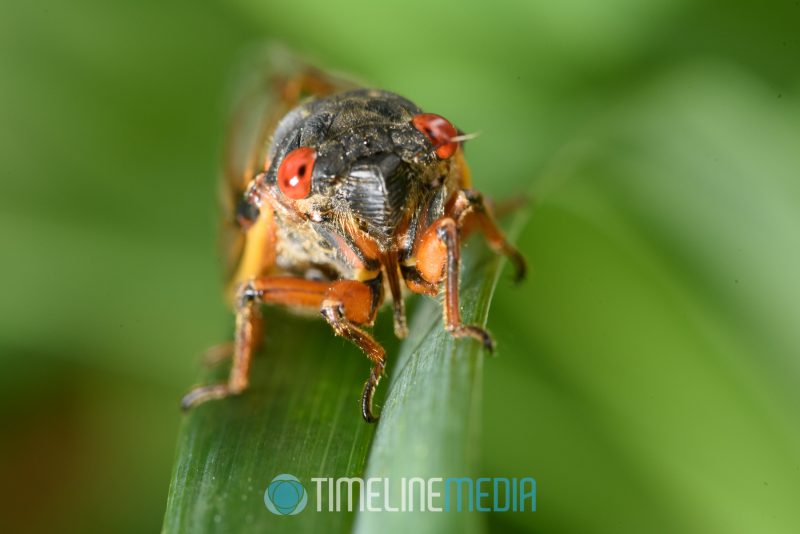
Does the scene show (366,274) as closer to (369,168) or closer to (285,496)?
(369,168)

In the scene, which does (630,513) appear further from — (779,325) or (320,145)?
(320,145)

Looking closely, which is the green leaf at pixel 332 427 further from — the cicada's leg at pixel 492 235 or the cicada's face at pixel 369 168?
the cicada's face at pixel 369 168

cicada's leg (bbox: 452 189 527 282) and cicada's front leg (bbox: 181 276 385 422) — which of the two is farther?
cicada's leg (bbox: 452 189 527 282)

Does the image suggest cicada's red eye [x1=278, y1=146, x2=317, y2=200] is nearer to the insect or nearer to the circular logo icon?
the insect

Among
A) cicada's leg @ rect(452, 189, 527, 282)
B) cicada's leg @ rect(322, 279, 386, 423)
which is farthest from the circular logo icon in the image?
cicada's leg @ rect(452, 189, 527, 282)

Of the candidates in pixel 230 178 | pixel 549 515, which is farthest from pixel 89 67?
pixel 549 515

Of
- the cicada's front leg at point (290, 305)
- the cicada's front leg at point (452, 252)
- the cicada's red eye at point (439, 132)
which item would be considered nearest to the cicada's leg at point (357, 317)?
the cicada's front leg at point (290, 305)
